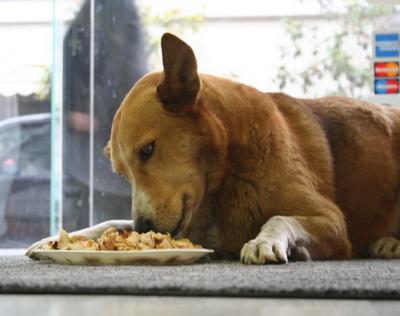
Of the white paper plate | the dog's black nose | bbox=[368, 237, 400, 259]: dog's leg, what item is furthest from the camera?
bbox=[368, 237, 400, 259]: dog's leg

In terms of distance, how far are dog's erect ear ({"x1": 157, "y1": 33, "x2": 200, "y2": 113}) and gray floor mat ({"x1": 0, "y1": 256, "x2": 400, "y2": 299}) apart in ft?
1.82

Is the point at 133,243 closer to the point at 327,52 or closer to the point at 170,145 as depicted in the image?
the point at 170,145

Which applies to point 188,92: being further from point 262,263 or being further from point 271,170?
point 262,263

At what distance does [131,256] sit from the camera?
1844 mm

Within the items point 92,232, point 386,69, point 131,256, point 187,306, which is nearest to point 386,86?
point 386,69

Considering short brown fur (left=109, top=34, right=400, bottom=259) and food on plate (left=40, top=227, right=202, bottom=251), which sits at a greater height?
short brown fur (left=109, top=34, right=400, bottom=259)

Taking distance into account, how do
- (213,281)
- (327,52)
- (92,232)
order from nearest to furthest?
(213,281), (92,232), (327,52)

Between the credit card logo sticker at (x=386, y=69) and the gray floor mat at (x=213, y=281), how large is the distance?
1.64 meters

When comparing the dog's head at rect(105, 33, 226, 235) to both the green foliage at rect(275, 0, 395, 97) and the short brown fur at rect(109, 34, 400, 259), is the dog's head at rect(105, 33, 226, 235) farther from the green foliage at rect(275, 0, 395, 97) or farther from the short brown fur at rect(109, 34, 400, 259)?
the green foliage at rect(275, 0, 395, 97)

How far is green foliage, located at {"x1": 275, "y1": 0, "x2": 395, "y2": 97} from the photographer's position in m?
3.47

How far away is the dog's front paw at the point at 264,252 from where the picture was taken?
6.13 ft

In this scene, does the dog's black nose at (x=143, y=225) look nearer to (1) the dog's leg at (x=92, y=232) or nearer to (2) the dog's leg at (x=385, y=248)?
(1) the dog's leg at (x=92, y=232)

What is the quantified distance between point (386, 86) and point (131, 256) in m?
1.77

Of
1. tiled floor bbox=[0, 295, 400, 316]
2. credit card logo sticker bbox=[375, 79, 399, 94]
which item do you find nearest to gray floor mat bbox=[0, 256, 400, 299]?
tiled floor bbox=[0, 295, 400, 316]
